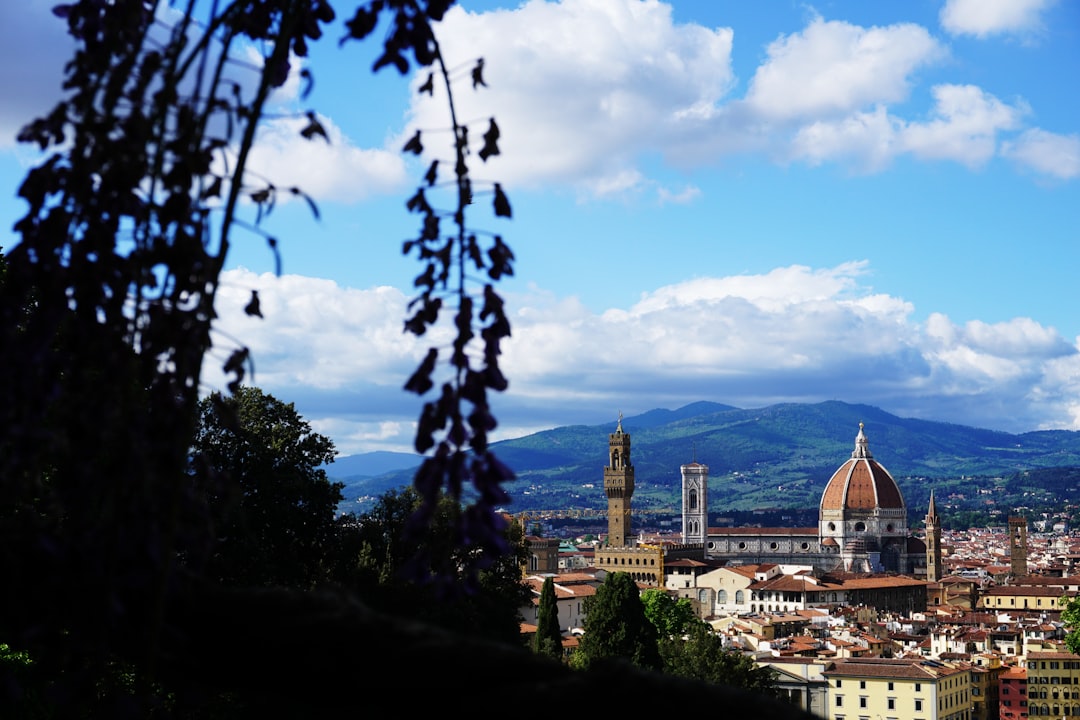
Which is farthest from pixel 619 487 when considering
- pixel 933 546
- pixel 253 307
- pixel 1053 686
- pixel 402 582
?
pixel 253 307

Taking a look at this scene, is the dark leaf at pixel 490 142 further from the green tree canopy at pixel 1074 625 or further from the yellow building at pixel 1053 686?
the green tree canopy at pixel 1074 625

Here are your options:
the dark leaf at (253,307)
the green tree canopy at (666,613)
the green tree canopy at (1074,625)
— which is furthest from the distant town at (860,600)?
the dark leaf at (253,307)

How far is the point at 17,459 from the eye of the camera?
79.7 inches

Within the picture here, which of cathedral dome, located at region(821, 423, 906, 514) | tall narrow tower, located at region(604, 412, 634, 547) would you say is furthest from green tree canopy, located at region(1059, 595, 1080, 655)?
cathedral dome, located at region(821, 423, 906, 514)

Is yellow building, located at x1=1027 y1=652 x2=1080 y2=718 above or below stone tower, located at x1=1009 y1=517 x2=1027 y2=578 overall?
below

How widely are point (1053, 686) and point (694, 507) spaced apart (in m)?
46.6

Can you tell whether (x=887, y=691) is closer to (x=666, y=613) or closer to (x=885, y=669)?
(x=885, y=669)

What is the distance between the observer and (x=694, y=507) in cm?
9438

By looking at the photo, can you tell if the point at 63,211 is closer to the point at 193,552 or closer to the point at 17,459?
the point at 17,459

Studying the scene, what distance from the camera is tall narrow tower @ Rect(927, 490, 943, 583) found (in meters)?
89.4

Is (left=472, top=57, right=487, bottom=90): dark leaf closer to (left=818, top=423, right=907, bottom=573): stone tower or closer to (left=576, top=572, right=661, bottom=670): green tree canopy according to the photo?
(left=576, top=572, right=661, bottom=670): green tree canopy

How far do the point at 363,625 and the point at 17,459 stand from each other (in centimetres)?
59

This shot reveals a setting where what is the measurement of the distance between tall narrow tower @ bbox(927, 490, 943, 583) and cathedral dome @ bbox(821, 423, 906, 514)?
8.55 ft

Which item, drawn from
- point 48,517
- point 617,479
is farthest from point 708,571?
point 48,517
